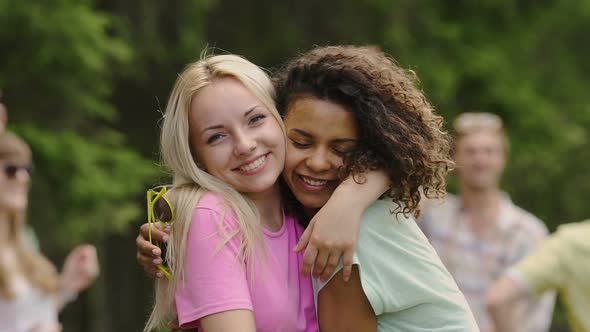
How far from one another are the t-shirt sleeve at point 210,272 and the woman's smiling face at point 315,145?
0.92 ft

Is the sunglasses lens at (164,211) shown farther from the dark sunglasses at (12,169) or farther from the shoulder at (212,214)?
the dark sunglasses at (12,169)

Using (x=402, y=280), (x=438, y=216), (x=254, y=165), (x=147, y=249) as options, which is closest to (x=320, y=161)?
(x=254, y=165)

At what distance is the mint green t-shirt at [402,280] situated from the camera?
2.57 meters

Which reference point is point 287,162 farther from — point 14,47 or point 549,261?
point 14,47

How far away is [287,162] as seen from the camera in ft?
9.14

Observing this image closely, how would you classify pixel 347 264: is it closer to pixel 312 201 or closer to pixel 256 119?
pixel 312 201

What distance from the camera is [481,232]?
5.47 meters

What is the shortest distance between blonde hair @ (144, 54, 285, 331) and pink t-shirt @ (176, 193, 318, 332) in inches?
1.0

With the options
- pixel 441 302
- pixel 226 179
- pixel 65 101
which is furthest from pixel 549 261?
pixel 65 101

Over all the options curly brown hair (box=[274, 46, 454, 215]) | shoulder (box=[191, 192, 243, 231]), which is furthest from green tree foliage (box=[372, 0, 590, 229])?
shoulder (box=[191, 192, 243, 231])

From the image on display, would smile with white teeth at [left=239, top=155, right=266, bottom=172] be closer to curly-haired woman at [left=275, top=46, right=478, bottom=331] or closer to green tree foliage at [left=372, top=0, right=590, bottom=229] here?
curly-haired woman at [left=275, top=46, right=478, bottom=331]

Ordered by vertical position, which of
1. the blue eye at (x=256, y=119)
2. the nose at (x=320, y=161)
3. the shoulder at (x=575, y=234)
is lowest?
the shoulder at (x=575, y=234)

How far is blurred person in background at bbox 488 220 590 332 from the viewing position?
376 cm

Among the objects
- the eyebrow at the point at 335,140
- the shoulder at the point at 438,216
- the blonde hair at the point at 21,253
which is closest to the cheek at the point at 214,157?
the eyebrow at the point at 335,140
